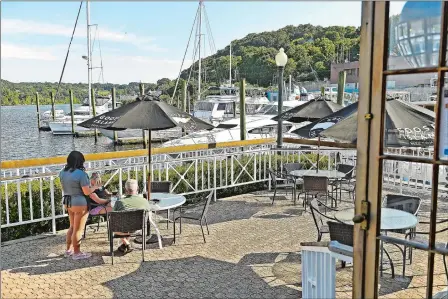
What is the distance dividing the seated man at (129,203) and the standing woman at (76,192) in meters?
0.40

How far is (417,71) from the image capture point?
7.23 feet

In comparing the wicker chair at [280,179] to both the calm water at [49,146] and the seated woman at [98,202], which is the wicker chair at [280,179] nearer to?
the seated woman at [98,202]

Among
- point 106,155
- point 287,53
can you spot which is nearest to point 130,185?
point 106,155

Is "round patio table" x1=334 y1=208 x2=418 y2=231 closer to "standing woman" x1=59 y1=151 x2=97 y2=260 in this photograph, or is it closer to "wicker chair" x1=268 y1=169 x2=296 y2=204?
"wicker chair" x1=268 y1=169 x2=296 y2=204

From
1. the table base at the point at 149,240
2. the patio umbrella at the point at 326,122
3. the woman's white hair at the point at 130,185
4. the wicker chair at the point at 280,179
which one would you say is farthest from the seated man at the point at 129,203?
the wicker chair at the point at 280,179

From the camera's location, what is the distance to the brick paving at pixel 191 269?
412 cm

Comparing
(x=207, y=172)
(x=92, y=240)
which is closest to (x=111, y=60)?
(x=207, y=172)

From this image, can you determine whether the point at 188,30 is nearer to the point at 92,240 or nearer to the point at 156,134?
the point at 156,134

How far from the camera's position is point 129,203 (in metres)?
5.01

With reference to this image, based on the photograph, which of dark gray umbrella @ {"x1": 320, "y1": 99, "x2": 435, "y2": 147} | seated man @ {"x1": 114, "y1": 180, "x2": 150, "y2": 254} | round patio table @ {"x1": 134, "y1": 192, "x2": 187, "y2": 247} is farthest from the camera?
round patio table @ {"x1": 134, "y1": 192, "x2": 187, "y2": 247}

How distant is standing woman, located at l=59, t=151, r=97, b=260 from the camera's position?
483cm

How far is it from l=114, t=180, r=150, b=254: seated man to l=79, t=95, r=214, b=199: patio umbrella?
79cm

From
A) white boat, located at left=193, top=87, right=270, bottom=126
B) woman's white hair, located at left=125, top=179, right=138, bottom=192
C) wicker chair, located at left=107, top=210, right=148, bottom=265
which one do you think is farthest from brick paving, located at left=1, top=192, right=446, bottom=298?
white boat, located at left=193, top=87, right=270, bottom=126

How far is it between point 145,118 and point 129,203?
1.20 meters
